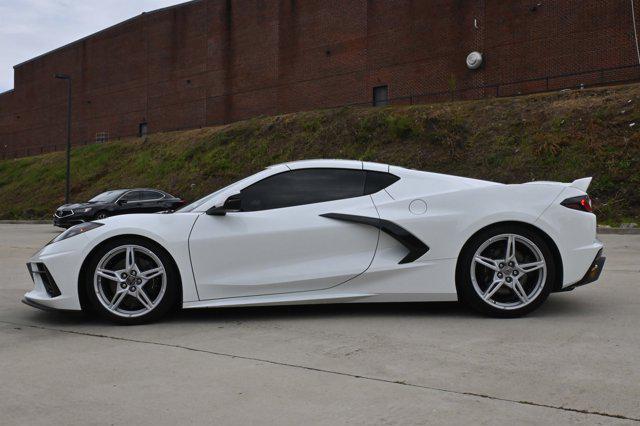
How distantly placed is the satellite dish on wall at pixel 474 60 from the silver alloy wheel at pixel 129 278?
2928cm

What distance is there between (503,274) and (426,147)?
65.5 feet

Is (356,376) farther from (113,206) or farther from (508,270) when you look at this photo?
(113,206)

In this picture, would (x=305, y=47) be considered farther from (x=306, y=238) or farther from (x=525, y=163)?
(x=306, y=238)

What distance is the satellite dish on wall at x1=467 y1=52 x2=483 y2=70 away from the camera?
31.8m

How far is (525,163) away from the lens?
822 inches

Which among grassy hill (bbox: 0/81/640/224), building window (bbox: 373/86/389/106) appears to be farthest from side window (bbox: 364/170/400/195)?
building window (bbox: 373/86/389/106)

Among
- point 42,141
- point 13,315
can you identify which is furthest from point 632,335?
point 42,141

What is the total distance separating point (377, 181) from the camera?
5.39 m

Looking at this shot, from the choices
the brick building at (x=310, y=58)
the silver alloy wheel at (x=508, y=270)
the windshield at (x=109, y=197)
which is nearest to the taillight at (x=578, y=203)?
the silver alloy wheel at (x=508, y=270)

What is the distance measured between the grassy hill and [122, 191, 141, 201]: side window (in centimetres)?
704

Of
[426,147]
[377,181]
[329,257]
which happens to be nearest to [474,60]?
[426,147]

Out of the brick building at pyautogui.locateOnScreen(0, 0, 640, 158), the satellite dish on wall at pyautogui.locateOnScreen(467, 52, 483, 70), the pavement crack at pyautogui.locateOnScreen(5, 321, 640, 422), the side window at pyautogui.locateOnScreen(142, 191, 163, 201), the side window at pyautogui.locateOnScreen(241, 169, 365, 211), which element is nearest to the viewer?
the pavement crack at pyautogui.locateOnScreen(5, 321, 640, 422)

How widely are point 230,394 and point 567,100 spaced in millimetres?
22827

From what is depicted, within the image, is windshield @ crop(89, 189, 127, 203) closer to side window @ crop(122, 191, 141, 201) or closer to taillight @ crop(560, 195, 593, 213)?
side window @ crop(122, 191, 141, 201)
